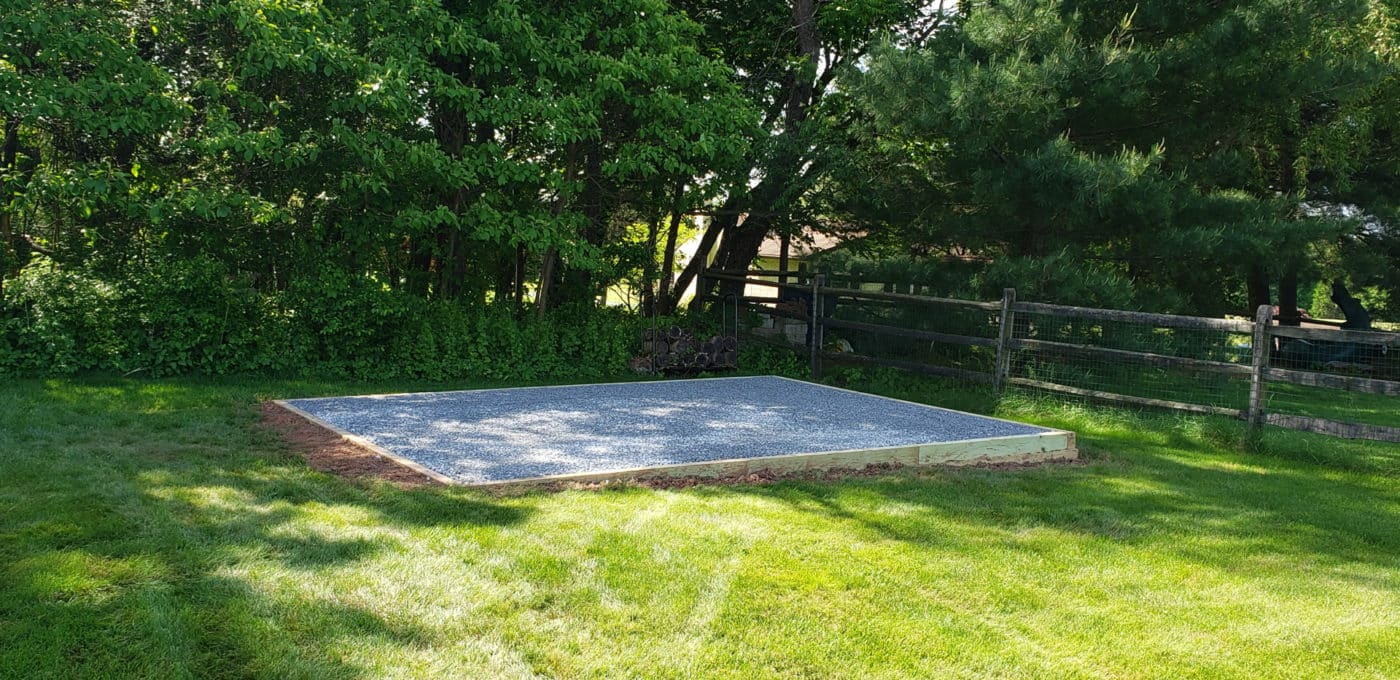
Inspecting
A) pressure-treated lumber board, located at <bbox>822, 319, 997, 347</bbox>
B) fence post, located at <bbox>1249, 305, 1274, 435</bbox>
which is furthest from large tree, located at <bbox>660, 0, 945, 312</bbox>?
fence post, located at <bbox>1249, 305, 1274, 435</bbox>

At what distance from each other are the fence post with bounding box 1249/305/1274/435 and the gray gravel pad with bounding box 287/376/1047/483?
1683mm

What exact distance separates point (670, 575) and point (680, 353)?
7260 mm

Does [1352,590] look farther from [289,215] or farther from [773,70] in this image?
[773,70]

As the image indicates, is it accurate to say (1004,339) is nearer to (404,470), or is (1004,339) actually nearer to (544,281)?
(544,281)

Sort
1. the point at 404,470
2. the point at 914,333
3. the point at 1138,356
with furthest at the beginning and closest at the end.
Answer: the point at 914,333 → the point at 1138,356 → the point at 404,470

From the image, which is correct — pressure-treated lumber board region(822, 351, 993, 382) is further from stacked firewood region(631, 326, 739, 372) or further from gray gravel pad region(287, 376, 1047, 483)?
stacked firewood region(631, 326, 739, 372)

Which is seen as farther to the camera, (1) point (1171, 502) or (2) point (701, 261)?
(2) point (701, 261)

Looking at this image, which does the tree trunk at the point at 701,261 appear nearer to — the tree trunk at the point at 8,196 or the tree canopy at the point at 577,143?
the tree canopy at the point at 577,143

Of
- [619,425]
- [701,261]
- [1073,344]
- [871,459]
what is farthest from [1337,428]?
[701,261]

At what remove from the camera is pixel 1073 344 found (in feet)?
29.5

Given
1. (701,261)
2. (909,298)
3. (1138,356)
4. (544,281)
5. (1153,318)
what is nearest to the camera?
(1153,318)

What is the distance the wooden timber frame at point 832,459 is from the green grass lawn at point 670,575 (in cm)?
30

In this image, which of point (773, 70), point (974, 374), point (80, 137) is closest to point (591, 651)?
point (974, 374)

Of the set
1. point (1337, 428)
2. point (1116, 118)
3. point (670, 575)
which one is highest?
point (1116, 118)
